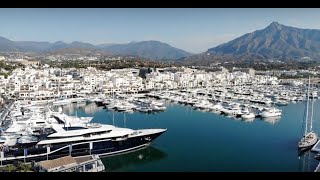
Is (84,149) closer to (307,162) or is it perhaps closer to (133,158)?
(133,158)

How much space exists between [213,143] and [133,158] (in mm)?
1426

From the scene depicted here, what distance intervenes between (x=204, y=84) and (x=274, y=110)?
5.80 metres

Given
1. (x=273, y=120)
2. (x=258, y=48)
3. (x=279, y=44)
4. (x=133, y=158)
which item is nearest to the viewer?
(x=133, y=158)

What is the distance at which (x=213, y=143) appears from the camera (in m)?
5.30

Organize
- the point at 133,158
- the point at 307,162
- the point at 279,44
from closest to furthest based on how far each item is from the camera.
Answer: the point at 307,162 → the point at 133,158 → the point at 279,44

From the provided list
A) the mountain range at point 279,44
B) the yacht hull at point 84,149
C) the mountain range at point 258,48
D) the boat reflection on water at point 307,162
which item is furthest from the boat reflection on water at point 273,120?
the mountain range at point 279,44

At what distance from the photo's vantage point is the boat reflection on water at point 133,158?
4.09 m

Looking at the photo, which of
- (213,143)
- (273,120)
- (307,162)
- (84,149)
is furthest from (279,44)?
(84,149)

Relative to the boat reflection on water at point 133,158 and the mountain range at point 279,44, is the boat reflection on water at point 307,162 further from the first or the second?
the mountain range at point 279,44

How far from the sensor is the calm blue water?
4.15m

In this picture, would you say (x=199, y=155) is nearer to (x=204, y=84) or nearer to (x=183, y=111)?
(x=183, y=111)

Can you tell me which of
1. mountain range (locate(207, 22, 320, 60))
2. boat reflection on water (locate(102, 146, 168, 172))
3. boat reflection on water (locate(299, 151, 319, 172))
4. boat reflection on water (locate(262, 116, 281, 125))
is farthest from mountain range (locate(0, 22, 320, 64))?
boat reflection on water (locate(102, 146, 168, 172))
